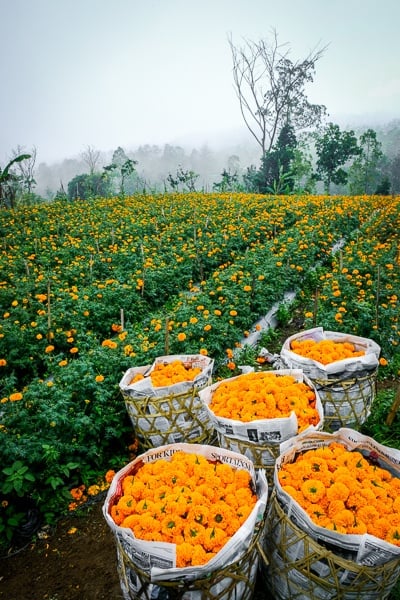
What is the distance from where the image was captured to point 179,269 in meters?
7.80

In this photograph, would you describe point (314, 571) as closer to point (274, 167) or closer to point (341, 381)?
point (341, 381)

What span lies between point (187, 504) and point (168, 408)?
3.88ft

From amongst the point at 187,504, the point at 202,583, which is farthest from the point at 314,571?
the point at 187,504

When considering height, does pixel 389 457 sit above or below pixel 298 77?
below

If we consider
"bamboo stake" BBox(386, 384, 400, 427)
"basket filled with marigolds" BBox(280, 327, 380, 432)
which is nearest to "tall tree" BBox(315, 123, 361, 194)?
"bamboo stake" BBox(386, 384, 400, 427)

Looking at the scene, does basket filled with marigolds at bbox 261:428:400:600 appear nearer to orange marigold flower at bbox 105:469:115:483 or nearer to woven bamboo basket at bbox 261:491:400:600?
woven bamboo basket at bbox 261:491:400:600

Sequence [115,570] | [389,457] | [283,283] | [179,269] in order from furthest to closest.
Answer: [179,269]
[283,283]
[115,570]
[389,457]

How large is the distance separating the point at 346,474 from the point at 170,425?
1.51 meters

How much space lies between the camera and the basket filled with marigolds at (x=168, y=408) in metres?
3.18

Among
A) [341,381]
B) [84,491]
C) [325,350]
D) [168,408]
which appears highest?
[325,350]

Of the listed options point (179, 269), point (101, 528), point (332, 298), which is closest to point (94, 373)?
point (101, 528)

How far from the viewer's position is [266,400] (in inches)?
110

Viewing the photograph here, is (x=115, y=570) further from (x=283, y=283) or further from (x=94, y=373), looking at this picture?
(x=283, y=283)

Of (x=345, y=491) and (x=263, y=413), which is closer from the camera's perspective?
(x=345, y=491)
